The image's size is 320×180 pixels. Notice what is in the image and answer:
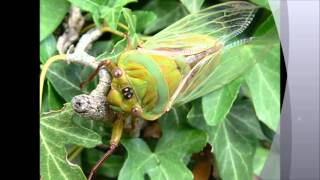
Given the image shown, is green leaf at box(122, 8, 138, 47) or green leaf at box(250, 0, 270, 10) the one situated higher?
green leaf at box(250, 0, 270, 10)

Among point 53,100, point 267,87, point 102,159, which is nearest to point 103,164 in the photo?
point 102,159

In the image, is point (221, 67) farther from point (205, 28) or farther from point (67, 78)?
point (67, 78)

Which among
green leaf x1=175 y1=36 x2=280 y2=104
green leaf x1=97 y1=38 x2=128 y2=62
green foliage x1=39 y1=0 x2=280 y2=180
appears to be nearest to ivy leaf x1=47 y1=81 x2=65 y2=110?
green foliage x1=39 y1=0 x2=280 y2=180

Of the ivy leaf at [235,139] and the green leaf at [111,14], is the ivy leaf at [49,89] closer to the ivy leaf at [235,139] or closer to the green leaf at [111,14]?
the green leaf at [111,14]

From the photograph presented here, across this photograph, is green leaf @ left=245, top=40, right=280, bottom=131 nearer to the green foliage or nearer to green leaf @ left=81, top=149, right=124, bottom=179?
the green foliage

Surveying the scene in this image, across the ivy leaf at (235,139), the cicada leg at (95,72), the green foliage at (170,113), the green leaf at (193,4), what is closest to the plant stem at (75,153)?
the green foliage at (170,113)
